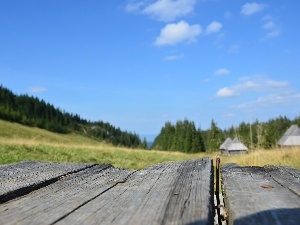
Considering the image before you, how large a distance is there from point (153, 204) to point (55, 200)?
19.9 inches

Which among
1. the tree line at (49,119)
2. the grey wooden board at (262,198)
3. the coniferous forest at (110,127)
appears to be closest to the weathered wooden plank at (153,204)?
the grey wooden board at (262,198)

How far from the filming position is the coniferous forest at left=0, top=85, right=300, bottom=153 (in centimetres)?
8738

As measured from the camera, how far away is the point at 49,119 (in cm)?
12019

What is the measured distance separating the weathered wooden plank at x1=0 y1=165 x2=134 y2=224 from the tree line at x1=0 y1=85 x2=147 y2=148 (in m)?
91.8

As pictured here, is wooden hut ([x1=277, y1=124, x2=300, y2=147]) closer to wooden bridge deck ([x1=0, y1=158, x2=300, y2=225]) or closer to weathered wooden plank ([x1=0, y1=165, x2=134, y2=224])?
wooden bridge deck ([x1=0, y1=158, x2=300, y2=225])

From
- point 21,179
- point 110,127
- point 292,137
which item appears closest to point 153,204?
point 21,179

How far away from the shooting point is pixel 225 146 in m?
82.1

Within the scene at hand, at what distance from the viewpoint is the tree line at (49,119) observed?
3758 inches

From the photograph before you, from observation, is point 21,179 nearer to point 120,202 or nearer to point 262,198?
point 120,202

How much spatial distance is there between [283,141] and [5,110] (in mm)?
65856

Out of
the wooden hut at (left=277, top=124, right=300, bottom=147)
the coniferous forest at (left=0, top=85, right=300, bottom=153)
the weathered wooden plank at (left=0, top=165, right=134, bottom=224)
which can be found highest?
the coniferous forest at (left=0, top=85, right=300, bottom=153)

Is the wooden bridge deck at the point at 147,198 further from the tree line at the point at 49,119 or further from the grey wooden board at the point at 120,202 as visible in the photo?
the tree line at the point at 49,119

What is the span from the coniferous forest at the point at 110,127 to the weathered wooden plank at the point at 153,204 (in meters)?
63.5

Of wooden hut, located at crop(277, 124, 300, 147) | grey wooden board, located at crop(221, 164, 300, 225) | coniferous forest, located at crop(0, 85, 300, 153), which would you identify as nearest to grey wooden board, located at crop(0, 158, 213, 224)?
grey wooden board, located at crop(221, 164, 300, 225)
